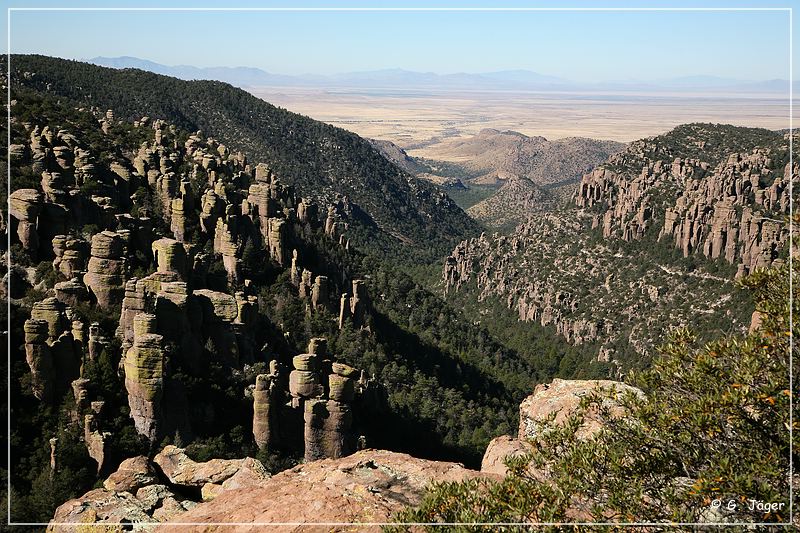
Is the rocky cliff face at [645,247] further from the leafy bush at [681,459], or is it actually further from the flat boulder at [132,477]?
the flat boulder at [132,477]

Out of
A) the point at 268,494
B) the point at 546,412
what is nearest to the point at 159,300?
the point at 268,494

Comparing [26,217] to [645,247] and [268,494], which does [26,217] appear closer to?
[268,494]

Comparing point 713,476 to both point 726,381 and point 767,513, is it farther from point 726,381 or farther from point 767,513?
point 726,381

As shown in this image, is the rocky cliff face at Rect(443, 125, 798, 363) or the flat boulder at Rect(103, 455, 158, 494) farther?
the rocky cliff face at Rect(443, 125, 798, 363)

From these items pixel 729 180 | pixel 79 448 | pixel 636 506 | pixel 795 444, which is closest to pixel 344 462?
pixel 636 506

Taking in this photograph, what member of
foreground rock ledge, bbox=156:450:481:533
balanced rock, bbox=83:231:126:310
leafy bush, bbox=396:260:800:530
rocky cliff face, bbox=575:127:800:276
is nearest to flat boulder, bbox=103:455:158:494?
foreground rock ledge, bbox=156:450:481:533

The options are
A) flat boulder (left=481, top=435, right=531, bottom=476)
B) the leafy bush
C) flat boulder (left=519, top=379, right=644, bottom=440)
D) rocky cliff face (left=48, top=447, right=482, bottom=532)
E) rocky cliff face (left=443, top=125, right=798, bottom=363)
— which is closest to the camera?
the leafy bush

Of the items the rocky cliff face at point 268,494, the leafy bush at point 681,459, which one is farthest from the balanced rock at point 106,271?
the leafy bush at point 681,459

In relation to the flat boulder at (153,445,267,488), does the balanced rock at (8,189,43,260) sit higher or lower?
higher

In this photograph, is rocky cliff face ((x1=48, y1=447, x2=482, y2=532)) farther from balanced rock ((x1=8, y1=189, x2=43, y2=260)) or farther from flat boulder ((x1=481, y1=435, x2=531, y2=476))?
balanced rock ((x1=8, y1=189, x2=43, y2=260))
